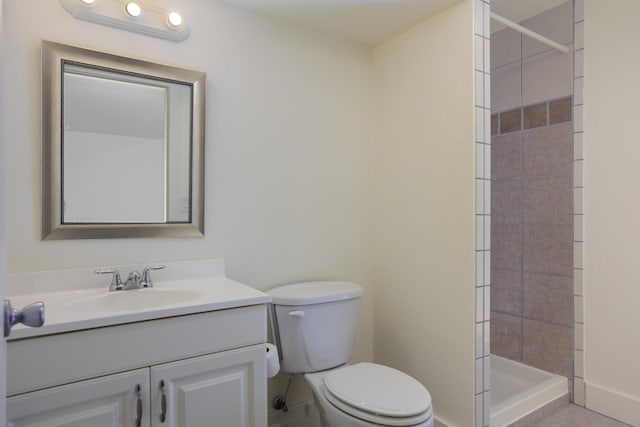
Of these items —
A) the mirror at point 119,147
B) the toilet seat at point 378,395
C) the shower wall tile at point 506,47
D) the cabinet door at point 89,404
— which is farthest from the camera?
the shower wall tile at point 506,47

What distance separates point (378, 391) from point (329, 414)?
207 millimetres

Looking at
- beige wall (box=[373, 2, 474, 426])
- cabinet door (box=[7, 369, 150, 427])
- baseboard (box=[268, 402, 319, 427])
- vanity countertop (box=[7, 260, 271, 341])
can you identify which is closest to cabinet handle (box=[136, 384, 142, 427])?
cabinet door (box=[7, 369, 150, 427])

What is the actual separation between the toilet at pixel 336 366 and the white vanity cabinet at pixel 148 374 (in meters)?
0.29

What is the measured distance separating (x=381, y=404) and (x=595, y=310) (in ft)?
4.82

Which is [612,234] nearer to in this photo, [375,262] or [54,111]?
[375,262]

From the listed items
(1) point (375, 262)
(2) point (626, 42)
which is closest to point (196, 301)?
(1) point (375, 262)

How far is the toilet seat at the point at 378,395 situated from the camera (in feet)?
4.20

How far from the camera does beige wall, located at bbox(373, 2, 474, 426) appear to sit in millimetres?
1656

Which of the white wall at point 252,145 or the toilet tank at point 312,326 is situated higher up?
the white wall at point 252,145

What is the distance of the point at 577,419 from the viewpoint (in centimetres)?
194

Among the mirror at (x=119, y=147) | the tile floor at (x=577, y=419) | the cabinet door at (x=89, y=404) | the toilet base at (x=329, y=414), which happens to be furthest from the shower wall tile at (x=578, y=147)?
the cabinet door at (x=89, y=404)

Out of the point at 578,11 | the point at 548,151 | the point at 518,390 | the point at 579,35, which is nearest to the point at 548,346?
the point at 518,390

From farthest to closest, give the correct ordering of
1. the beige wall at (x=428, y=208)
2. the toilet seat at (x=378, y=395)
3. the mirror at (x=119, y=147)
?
the beige wall at (x=428, y=208), the mirror at (x=119, y=147), the toilet seat at (x=378, y=395)

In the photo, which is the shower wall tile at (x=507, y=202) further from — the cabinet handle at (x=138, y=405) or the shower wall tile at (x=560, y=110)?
the cabinet handle at (x=138, y=405)
